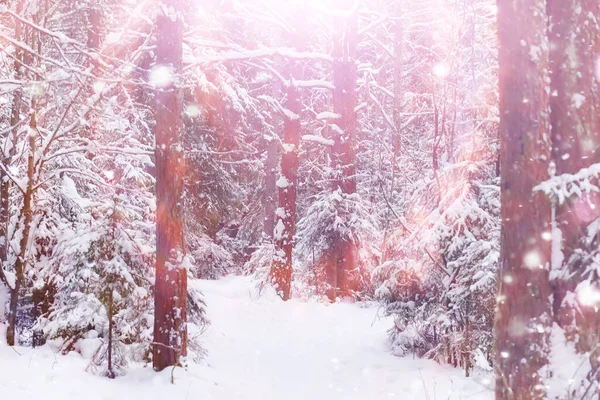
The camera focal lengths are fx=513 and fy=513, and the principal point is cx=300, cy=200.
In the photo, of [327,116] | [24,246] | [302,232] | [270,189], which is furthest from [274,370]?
[270,189]

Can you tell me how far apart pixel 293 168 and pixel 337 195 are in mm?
1445

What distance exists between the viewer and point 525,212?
129 inches

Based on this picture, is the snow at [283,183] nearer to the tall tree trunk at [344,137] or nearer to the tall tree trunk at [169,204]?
the tall tree trunk at [344,137]

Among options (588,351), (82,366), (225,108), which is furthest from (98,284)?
(225,108)

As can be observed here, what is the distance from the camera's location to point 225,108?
16.8m

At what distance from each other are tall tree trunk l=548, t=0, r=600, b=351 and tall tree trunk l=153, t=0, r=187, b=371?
497cm

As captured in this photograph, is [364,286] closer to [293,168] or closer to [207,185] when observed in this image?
[293,168]

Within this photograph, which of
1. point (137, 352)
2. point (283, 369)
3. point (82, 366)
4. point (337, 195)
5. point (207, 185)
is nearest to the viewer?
point (82, 366)

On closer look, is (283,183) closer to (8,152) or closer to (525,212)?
(8,152)

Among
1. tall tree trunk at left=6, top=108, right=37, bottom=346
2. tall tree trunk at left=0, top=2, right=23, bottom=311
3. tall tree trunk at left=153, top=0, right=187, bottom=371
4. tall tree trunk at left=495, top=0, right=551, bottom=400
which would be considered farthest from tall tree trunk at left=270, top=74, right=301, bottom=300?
tall tree trunk at left=495, top=0, right=551, bottom=400

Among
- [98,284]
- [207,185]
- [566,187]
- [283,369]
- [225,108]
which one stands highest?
[225,108]

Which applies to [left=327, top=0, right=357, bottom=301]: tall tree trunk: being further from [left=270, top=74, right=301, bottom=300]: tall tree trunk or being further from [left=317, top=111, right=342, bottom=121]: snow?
[left=270, top=74, right=301, bottom=300]: tall tree trunk

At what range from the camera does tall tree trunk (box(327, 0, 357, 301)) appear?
43.9 feet

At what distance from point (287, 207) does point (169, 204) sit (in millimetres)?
6753
